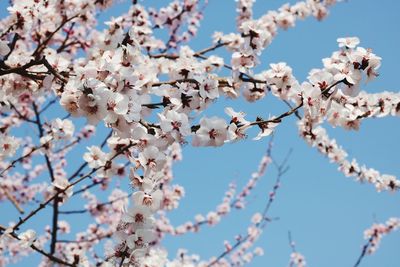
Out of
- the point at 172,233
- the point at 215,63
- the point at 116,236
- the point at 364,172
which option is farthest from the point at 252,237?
the point at 116,236

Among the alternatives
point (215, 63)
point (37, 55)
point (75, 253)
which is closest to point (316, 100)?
point (215, 63)

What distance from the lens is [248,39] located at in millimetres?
3826

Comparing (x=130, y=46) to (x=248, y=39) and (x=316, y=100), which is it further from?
(x=248, y=39)

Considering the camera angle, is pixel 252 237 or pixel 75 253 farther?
pixel 252 237

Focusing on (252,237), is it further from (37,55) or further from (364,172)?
(37,55)

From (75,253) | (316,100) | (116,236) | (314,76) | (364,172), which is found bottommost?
(116,236)

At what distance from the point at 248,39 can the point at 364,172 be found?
121 inches

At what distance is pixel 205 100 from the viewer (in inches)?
101

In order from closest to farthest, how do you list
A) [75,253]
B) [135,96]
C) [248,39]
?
[135,96] < [75,253] < [248,39]

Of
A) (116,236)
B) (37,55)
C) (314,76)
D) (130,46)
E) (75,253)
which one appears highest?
(37,55)

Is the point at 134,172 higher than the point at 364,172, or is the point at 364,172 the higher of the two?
the point at 364,172

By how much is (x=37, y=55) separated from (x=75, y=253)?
235 centimetres

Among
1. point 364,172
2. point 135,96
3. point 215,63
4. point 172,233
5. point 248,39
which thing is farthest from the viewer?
point 172,233

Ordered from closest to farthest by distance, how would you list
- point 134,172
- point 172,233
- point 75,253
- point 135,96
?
point 135,96
point 134,172
point 75,253
point 172,233
